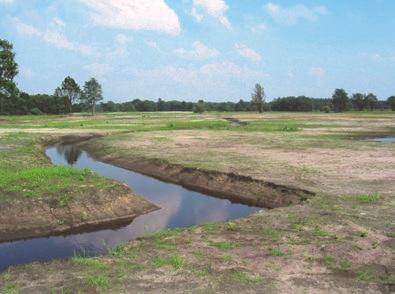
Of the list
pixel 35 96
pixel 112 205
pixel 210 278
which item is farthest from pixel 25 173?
pixel 35 96

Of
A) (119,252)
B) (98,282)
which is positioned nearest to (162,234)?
(119,252)

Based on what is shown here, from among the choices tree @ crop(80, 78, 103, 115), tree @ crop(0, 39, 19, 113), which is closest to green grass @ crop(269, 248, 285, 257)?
tree @ crop(0, 39, 19, 113)

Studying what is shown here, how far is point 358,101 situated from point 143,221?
17147 centimetres

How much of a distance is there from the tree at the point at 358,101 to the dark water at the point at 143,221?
→ 160527 mm

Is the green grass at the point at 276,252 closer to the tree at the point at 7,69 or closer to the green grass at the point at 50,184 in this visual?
the green grass at the point at 50,184

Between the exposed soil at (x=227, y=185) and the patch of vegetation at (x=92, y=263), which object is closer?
the patch of vegetation at (x=92, y=263)

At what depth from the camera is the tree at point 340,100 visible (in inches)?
6885

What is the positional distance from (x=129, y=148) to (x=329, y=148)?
16.6 metres

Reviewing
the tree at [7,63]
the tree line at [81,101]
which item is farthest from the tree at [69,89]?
the tree at [7,63]

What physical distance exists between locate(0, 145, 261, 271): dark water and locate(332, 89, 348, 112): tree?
15570 centimetres

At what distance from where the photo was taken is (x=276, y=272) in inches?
450

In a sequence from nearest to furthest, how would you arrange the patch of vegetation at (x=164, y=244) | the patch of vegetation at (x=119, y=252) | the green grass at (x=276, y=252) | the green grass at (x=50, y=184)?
the green grass at (x=276, y=252) → the patch of vegetation at (x=119, y=252) → the patch of vegetation at (x=164, y=244) → the green grass at (x=50, y=184)

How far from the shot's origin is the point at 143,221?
1950cm

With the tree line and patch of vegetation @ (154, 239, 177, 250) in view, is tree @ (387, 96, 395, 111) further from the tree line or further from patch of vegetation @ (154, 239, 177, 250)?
patch of vegetation @ (154, 239, 177, 250)
